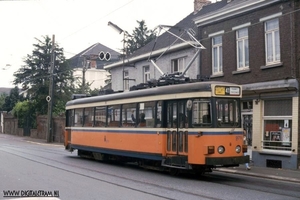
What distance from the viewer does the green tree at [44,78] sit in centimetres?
4567

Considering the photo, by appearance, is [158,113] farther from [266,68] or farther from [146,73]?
[146,73]

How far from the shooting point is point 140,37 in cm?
5450

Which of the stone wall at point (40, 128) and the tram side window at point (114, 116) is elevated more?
the tram side window at point (114, 116)

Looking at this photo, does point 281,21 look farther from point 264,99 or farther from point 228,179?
point 228,179

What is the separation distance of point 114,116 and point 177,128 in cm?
434

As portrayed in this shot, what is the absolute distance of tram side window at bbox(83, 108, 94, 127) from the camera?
1948 centimetres

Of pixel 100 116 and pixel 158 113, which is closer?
pixel 158 113

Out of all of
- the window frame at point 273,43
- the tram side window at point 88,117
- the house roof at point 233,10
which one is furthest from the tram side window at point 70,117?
the window frame at point 273,43

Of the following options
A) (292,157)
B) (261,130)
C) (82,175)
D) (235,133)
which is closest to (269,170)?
(292,157)

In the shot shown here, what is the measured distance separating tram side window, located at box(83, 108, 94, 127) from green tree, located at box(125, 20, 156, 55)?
33822mm

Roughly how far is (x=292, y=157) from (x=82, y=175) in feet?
27.7

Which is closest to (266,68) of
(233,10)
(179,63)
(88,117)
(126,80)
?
(233,10)

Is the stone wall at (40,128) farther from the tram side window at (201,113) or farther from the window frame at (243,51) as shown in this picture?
the tram side window at (201,113)

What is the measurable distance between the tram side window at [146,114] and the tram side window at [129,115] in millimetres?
366
